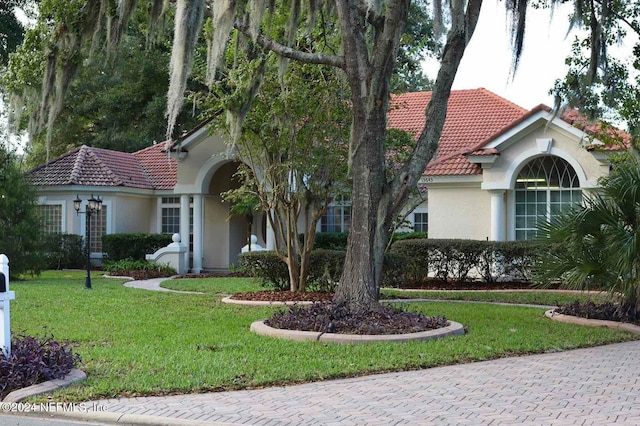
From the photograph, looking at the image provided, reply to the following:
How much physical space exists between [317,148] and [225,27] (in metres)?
5.47

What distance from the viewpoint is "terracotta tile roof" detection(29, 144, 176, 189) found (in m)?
28.2

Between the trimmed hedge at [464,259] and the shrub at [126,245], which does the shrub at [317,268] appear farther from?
the shrub at [126,245]

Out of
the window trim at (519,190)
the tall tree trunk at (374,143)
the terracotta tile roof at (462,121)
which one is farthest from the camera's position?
the terracotta tile roof at (462,121)

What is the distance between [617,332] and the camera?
12008 millimetres

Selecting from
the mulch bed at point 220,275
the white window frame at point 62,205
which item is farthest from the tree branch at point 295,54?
the white window frame at point 62,205

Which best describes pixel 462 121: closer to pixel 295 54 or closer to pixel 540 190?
pixel 540 190

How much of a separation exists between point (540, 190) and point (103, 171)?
14973 mm

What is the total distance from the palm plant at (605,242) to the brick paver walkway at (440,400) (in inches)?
136

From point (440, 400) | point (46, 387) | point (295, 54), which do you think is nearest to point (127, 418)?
point (46, 387)

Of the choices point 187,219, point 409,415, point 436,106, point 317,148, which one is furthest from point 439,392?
point 187,219

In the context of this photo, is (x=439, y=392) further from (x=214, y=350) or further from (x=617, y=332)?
(x=617, y=332)

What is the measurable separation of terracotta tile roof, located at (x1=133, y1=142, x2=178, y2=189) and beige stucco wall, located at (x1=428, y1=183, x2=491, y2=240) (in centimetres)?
1024

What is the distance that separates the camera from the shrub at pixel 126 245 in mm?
27500

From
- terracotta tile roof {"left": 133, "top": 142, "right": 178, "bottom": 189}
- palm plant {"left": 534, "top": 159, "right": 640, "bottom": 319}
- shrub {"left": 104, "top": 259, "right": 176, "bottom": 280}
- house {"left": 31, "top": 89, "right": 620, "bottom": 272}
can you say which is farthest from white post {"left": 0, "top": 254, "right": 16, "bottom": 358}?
terracotta tile roof {"left": 133, "top": 142, "right": 178, "bottom": 189}
